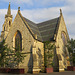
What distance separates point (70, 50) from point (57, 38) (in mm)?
6071

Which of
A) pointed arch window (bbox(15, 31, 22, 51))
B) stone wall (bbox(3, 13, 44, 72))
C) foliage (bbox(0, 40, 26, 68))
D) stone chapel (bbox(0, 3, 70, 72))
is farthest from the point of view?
pointed arch window (bbox(15, 31, 22, 51))

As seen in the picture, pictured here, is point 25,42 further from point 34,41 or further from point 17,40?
point 17,40

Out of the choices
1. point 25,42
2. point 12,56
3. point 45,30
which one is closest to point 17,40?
point 25,42

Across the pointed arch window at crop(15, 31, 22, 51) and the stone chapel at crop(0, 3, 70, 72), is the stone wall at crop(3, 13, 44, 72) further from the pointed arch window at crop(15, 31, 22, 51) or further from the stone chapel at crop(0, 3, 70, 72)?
the pointed arch window at crop(15, 31, 22, 51)

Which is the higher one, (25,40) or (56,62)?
(25,40)

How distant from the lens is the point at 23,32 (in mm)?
28938

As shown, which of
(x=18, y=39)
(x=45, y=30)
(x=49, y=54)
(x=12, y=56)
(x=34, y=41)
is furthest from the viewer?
(x=45, y=30)

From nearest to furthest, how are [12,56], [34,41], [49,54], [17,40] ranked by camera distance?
1. [49,54]
2. [34,41]
3. [12,56]
4. [17,40]

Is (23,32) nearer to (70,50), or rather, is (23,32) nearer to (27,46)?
(27,46)

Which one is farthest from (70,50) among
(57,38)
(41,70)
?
(41,70)

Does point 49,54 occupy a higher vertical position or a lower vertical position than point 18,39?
lower

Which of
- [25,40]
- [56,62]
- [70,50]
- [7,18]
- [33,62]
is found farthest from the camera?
[7,18]

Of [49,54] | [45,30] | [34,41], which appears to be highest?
[45,30]

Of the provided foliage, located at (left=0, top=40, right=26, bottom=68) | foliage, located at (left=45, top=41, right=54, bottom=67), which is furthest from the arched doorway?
foliage, located at (left=45, top=41, right=54, bottom=67)
